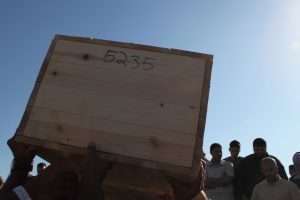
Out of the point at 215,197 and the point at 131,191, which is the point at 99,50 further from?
the point at 215,197

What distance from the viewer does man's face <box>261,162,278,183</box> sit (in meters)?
4.67

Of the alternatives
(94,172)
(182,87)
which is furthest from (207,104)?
(94,172)

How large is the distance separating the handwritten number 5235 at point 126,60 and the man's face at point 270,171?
2.80 metres

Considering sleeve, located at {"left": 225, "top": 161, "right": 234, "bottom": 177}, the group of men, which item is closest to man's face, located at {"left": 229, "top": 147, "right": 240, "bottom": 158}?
the group of men

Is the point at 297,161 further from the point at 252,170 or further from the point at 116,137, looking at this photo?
the point at 116,137

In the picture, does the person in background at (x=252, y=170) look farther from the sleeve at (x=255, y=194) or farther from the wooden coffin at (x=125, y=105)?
the wooden coffin at (x=125, y=105)

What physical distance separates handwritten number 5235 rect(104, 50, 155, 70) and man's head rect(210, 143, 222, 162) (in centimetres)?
309

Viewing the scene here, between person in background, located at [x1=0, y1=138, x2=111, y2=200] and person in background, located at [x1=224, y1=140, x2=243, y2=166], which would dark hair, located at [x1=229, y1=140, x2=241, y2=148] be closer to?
person in background, located at [x1=224, y1=140, x2=243, y2=166]

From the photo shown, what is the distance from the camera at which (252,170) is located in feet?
17.2

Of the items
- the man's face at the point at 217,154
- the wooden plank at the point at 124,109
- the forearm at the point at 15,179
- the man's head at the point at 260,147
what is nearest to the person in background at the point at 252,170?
the man's head at the point at 260,147

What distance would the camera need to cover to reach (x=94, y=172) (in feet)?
6.96

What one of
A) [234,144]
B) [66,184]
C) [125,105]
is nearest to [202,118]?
→ [125,105]

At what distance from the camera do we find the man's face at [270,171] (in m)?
4.67

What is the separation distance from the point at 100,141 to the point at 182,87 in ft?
2.14
